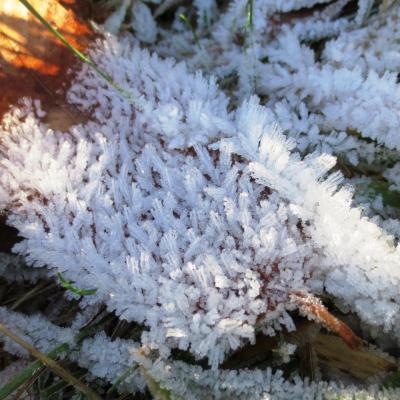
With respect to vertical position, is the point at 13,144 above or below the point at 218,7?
below

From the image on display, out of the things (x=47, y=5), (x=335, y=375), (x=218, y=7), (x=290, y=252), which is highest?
(x=218, y=7)

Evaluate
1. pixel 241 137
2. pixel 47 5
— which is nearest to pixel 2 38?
pixel 47 5

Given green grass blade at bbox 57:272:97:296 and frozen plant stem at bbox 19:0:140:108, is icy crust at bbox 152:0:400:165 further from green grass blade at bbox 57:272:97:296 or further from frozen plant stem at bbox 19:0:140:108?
green grass blade at bbox 57:272:97:296

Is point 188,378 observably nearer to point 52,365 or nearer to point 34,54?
point 52,365

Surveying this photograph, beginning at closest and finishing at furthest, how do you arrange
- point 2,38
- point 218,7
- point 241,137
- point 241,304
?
point 241,304 → point 241,137 → point 2,38 → point 218,7

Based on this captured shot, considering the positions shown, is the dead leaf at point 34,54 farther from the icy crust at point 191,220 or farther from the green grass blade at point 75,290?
the green grass blade at point 75,290

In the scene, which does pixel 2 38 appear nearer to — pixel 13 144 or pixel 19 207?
pixel 13 144

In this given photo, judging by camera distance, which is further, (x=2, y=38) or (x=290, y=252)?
(x=2, y=38)

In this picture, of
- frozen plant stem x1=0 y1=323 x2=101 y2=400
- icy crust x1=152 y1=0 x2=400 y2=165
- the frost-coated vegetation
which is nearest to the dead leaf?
the frost-coated vegetation
